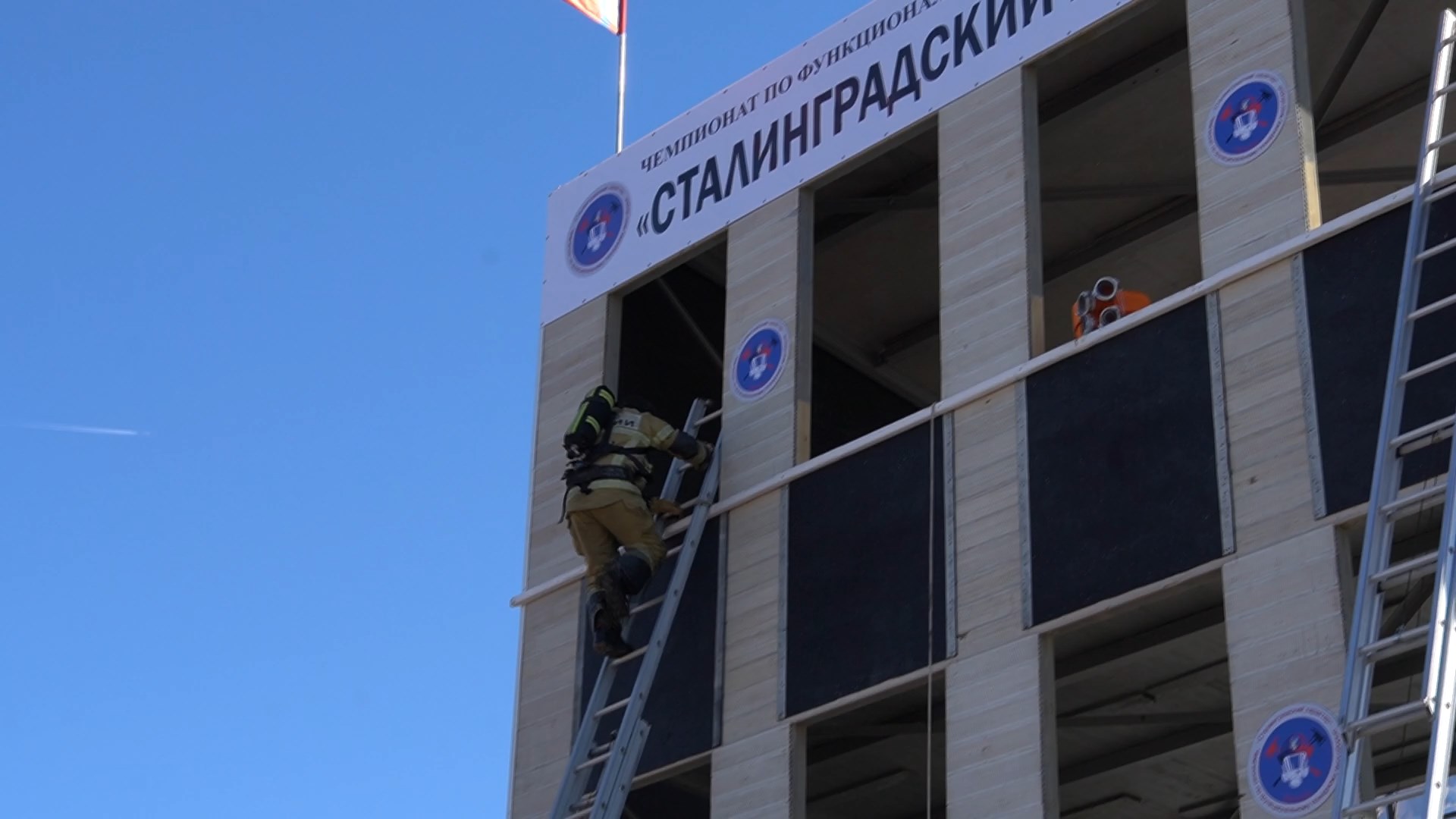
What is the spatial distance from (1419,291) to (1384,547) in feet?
7.58

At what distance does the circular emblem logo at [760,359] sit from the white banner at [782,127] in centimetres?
102

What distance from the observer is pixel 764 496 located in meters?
14.5

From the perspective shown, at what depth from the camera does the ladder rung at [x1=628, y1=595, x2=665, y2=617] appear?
14484 millimetres

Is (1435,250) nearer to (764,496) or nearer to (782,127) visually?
(764,496)

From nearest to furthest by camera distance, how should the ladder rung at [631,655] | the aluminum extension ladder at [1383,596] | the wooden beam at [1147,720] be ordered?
the aluminum extension ladder at [1383,596] < the ladder rung at [631,655] < the wooden beam at [1147,720]

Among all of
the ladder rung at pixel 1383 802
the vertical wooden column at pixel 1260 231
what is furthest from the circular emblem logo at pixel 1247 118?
the ladder rung at pixel 1383 802

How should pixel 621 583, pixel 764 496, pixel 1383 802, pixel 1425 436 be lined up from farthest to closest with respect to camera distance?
pixel 764 496
pixel 621 583
pixel 1425 436
pixel 1383 802

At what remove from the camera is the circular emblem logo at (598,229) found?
16734mm

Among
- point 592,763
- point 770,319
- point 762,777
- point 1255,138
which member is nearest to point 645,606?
point 592,763

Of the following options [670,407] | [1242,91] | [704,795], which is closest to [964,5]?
[1242,91]

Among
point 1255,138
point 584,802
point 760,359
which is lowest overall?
point 584,802

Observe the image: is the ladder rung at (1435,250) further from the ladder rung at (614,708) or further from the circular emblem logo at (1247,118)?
the ladder rung at (614,708)

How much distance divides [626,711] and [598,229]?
4.65m

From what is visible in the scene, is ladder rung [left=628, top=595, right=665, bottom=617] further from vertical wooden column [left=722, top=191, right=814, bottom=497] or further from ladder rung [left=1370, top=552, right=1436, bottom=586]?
ladder rung [left=1370, top=552, right=1436, bottom=586]
